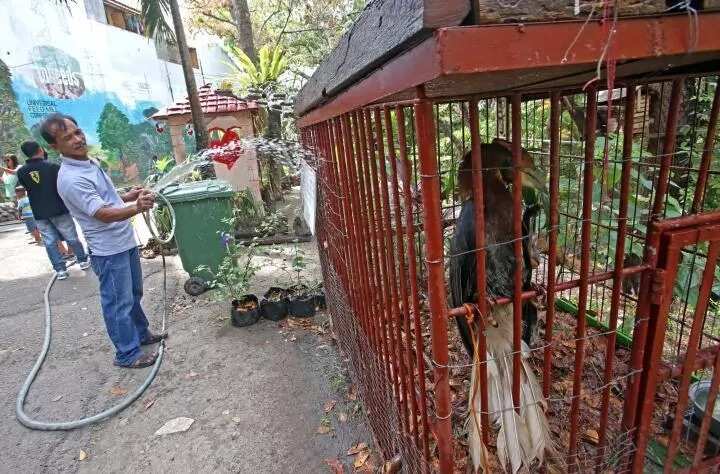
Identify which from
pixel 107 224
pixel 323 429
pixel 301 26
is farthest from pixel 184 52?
pixel 323 429

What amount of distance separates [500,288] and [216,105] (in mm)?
8092

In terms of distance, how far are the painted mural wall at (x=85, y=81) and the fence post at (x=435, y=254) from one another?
44.1ft

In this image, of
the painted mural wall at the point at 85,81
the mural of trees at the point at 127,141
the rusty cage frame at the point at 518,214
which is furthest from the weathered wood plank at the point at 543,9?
the mural of trees at the point at 127,141

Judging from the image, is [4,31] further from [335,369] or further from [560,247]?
[560,247]

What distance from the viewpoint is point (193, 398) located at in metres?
3.09

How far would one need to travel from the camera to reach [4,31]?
1059 centimetres

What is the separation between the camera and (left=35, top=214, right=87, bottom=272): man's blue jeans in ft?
18.0

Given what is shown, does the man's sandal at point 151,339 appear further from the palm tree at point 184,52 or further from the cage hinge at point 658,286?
the palm tree at point 184,52

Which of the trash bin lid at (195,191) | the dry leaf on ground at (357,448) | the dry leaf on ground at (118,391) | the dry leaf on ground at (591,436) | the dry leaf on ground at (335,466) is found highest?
the trash bin lid at (195,191)

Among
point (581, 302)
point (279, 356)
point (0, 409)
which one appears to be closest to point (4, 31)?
point (0, 409)

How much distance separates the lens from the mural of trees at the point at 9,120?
35.9 ft

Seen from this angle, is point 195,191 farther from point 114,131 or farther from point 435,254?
point 114,131

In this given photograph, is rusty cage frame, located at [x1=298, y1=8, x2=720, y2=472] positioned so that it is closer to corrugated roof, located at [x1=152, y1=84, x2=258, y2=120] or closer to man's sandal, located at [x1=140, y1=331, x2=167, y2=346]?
man's sandal, located at [x1=140, y1=331, x2=167, y2=346]

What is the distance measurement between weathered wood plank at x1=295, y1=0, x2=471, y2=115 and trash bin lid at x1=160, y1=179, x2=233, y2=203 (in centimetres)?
337
